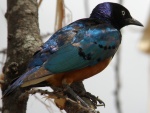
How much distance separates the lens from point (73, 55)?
2.84 m

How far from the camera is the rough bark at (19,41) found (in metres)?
2.33

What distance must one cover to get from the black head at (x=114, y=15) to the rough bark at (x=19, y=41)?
1035 mm

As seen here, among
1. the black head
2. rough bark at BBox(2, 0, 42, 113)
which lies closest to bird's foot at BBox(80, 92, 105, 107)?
rough bark at BBox(2, 0, 42, 113)

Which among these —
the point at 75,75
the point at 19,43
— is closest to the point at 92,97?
the point at 75,75

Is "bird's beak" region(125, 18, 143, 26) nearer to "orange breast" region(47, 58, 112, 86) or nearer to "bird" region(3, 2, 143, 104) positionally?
"bird" region(3, 2, 143, 104)

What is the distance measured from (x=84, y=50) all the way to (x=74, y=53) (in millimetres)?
91

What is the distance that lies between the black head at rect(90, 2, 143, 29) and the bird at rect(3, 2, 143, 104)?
32cm

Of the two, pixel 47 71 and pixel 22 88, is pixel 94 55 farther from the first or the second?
pixel 22 88

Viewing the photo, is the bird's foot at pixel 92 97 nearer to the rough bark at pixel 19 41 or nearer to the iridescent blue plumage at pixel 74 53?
the iridescent blue plumage at pixel 74 53

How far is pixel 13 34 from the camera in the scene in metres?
2.62

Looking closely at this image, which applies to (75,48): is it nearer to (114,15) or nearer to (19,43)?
(19,43)

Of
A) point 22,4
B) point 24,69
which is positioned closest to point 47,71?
point 24,69

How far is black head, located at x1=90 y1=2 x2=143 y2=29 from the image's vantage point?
3.68 m

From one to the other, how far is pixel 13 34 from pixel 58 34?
0.50 m
